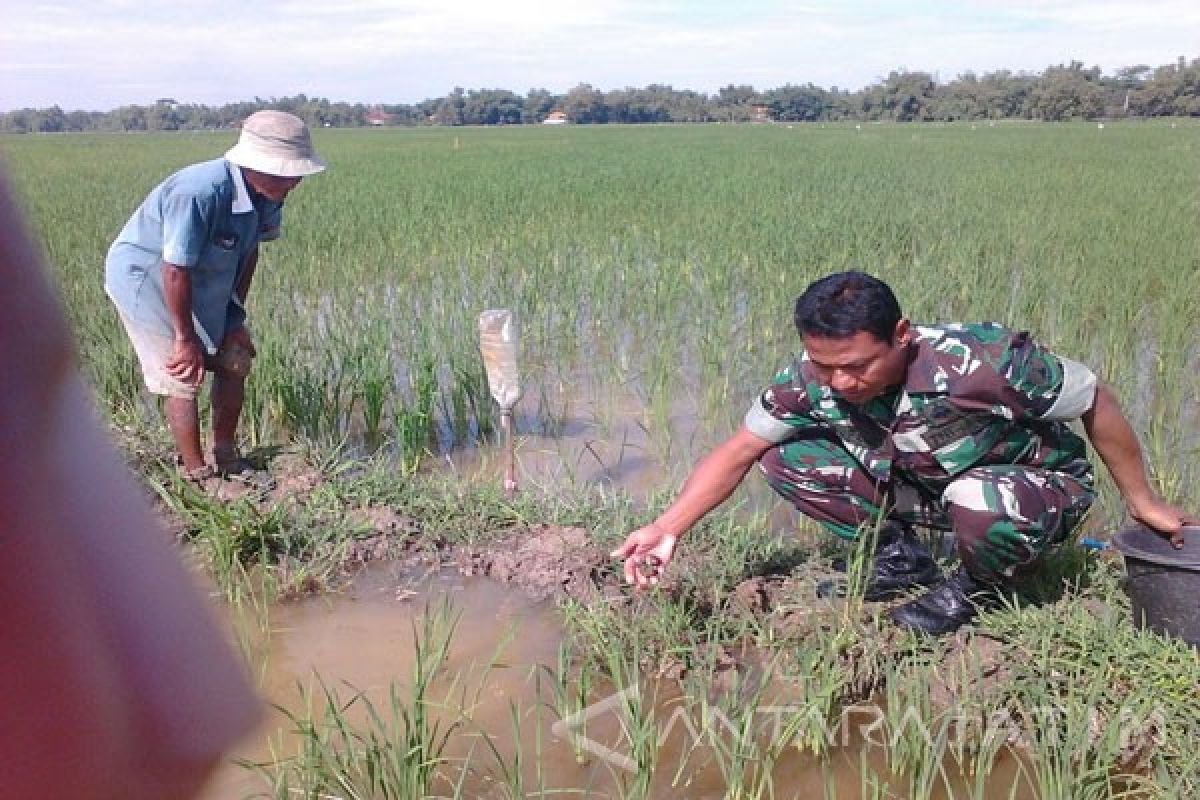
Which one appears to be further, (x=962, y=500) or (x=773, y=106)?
(x=773, y=106)

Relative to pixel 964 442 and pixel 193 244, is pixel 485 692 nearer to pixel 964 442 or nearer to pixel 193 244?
pixel 964 442

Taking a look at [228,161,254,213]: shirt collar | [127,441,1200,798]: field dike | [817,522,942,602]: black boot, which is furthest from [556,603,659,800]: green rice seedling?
[228,161,254,213]: shirt collar

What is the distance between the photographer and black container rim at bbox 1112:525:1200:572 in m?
2.30

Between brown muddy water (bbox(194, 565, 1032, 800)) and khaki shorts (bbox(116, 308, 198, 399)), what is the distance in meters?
0.99

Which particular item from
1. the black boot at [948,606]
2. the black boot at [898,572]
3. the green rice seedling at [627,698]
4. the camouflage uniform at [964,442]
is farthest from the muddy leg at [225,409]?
the black boot at [948,606]

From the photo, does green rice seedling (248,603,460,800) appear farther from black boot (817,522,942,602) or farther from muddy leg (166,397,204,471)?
muddy leg (166,397,204,471)

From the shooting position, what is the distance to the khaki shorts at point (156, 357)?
3.52 metres

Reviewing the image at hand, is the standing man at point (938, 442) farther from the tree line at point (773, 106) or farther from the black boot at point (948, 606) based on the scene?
the tree line at point (773, 106)

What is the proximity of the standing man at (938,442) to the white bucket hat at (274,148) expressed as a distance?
1670mm

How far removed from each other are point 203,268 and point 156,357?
0.36 m

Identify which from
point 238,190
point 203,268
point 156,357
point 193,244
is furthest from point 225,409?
point 238,190

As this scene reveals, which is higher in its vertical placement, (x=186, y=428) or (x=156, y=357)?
(x=156, y=357)

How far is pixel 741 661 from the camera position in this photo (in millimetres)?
2602

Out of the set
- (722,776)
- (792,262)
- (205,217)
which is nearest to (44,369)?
(722,776)
